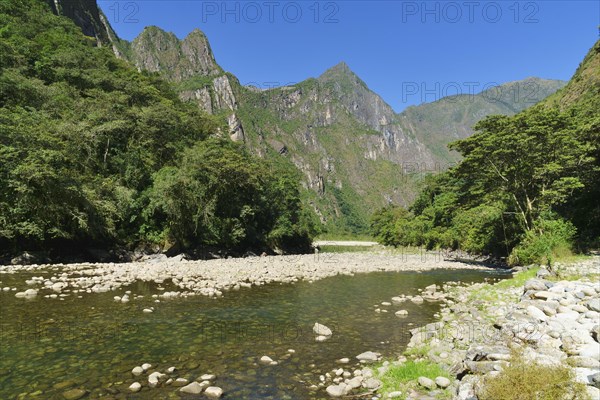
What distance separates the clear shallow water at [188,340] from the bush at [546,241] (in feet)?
41.5

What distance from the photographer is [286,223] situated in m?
53.2

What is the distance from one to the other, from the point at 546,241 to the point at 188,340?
22080 mm

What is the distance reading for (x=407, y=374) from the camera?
6.94 m

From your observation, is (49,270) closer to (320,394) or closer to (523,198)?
(320,394)

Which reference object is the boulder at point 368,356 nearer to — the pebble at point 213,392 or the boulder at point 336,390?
the boulder at point 336,390

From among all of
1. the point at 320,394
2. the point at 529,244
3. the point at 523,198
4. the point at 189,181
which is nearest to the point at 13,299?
the point at 320,394

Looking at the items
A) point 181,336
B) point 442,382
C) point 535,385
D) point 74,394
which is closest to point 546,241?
point 442,382

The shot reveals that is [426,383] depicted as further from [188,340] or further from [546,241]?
[546,241]

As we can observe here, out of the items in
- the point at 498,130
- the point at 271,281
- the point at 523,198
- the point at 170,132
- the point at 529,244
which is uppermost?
the point at 170,132

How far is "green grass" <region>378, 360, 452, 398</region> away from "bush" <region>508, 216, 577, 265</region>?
1761cm

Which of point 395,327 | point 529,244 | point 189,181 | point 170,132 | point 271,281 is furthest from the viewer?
point 170,132

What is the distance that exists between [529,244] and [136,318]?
25961 mm

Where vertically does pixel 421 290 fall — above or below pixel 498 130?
below

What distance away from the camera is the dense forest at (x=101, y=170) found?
25719 mm
